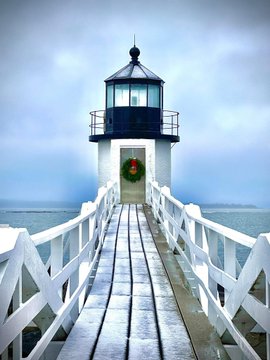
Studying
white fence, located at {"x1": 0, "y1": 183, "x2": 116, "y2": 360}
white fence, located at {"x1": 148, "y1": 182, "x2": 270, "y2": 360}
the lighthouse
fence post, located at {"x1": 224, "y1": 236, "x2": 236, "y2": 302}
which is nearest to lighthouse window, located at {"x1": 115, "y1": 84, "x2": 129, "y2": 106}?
the lighthouse

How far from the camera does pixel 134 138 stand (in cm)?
2347

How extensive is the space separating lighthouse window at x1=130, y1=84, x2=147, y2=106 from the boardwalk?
562 inches

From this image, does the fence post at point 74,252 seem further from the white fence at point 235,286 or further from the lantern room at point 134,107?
the lantern room at point 134,107

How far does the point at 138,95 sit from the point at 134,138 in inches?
79.5

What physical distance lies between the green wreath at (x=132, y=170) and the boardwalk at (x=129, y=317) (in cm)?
1331

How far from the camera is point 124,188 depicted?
956 inches

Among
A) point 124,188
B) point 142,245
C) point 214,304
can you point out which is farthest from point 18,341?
point 124,188

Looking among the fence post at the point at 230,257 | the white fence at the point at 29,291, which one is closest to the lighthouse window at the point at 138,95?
the white fence at the point at 29,291

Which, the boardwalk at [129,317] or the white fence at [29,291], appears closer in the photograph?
the white fence at [29,291]

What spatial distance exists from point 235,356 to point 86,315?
A: 6.01ft

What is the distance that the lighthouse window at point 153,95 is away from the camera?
23938 millimetres

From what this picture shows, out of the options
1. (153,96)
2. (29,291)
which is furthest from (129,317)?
(153,96)

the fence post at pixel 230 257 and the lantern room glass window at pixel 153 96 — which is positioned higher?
the lantern room glass window at pixel 153 96

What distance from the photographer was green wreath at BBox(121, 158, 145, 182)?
2356cm
